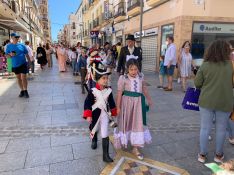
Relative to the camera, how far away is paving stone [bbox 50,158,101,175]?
10.3ft

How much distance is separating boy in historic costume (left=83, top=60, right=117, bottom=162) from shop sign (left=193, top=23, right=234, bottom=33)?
8507mm

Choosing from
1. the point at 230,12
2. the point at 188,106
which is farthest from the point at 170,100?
the point at 230,12

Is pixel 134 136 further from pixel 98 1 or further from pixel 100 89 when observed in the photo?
pixel 98 1

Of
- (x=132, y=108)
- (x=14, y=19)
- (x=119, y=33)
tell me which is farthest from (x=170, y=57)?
(x=119, y=33)

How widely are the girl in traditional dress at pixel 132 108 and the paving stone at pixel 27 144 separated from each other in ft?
4.16

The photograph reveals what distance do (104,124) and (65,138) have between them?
115 cm

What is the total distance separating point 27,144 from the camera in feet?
12.9

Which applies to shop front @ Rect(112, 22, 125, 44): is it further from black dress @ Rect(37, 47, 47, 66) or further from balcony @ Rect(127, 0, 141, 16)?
black dress @ Rect(37, 47, 47, 66)

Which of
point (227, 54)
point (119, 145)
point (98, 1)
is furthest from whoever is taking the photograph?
point (98, 1)

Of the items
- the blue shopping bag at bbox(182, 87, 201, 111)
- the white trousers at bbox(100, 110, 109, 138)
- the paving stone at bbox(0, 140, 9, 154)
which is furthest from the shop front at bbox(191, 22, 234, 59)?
the paving stone at bbox(0, 140, 9, 154)

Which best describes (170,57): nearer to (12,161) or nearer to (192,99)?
(192,99)

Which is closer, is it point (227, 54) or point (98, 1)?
point (227, 54)

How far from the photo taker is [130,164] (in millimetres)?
3352

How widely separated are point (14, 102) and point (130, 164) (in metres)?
4.50
